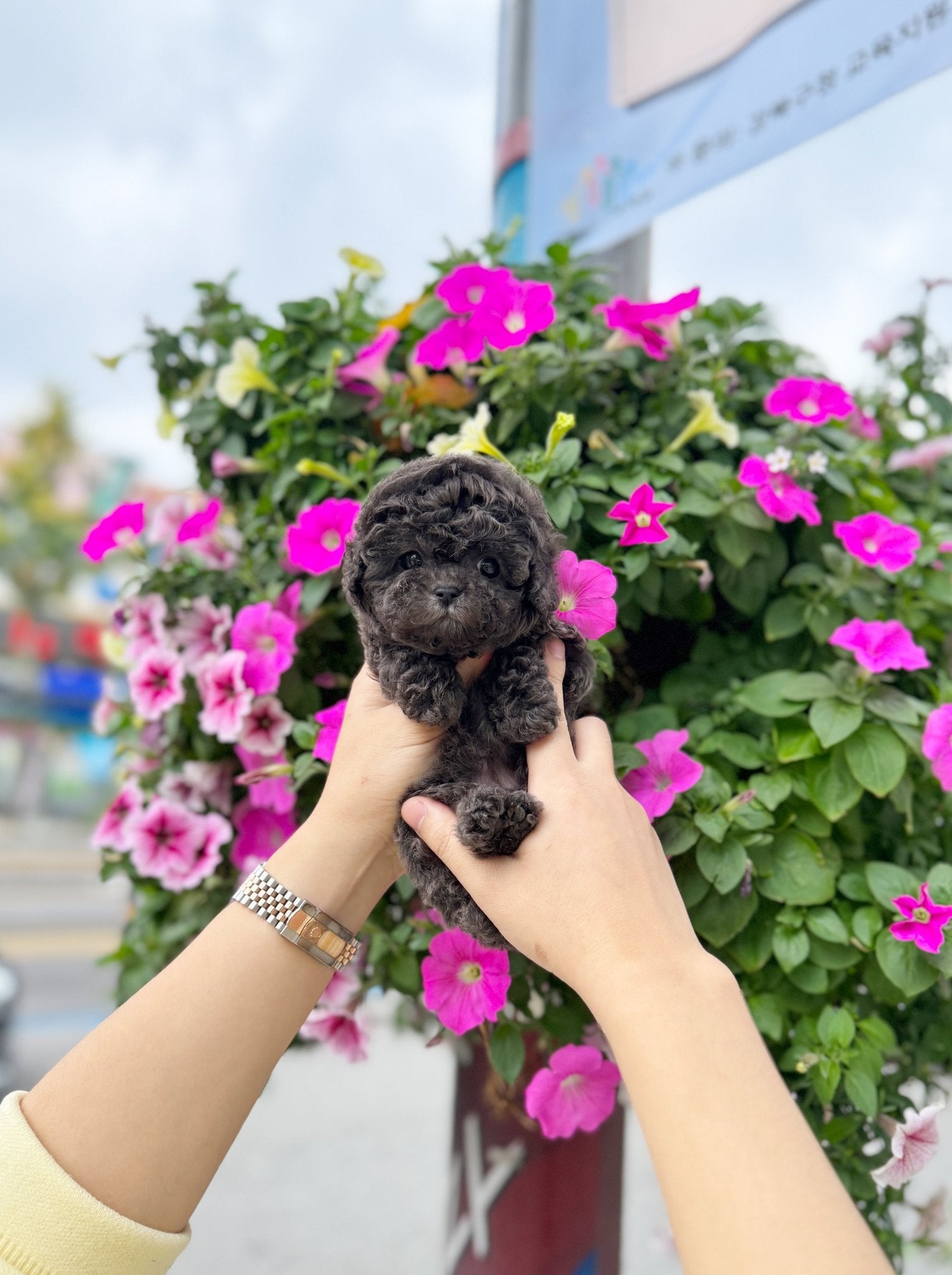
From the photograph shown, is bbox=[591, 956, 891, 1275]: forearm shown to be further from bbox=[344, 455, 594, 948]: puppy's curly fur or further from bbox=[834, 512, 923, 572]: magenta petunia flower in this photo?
bbox=[834, 512, 923, 572]: magenta petunia flower

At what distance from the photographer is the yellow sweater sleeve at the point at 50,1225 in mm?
674

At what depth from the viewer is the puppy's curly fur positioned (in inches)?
25.2

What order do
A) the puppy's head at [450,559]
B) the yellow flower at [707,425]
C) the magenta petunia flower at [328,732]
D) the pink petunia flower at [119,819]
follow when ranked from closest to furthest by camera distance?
the puppy's head at [450,559] → the magenta petunia flower at [328,732] → the yellow flower at [707,425] → the pink petunia flower at [119,819]

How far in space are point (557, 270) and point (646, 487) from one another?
459mm

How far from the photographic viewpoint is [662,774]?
2.82 feet

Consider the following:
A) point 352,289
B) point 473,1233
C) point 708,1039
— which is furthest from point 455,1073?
point 352,289

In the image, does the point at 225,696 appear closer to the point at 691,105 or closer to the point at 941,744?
the point at 941,744

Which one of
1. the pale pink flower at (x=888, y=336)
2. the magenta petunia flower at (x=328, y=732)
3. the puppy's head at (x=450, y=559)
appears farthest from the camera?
the pale pink flower at (x=888, y=336)

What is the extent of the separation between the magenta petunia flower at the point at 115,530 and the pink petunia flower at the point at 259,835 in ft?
1.21

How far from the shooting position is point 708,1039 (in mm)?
570

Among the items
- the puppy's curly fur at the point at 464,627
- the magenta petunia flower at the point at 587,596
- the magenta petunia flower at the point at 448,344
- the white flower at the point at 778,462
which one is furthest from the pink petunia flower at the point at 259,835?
the white flower at the point at 778,462

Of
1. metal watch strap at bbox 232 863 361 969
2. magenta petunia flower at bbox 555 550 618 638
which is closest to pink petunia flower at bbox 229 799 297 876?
metal watch strap at bbox 232 863 361 969

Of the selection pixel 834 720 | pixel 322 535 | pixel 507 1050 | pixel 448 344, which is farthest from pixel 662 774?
pixel 448 344

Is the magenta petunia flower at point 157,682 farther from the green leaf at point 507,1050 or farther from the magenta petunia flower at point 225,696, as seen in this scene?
the green leaf at point 507,1050
